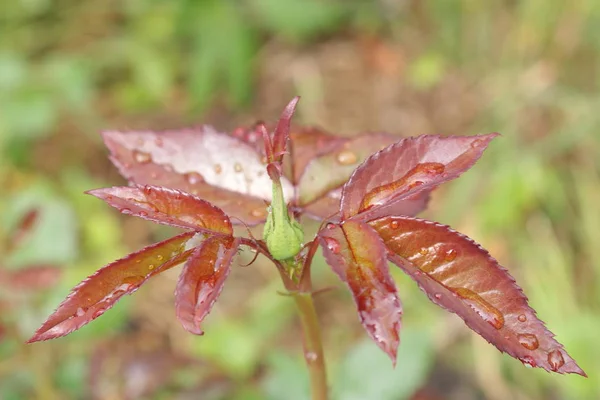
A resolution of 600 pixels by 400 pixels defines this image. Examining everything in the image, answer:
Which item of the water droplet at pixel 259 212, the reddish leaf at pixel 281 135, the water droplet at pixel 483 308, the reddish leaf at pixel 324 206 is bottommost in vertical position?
the reddish leaf at pixel 324 206

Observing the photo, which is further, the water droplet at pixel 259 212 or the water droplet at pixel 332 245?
the water droplet at pixel 259 212

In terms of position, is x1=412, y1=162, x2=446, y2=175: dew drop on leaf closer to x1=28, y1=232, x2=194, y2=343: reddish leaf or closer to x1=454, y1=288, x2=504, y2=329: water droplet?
x1=454, y1=288, x2=504, y2=329: water droplet

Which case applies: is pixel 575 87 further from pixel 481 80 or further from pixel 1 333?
pixel 1 333

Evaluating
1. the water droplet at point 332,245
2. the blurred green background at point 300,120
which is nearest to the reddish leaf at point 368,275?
the water droplet at point 332,245

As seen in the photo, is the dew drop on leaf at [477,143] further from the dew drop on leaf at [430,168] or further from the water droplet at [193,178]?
the water droplet at [193,178]

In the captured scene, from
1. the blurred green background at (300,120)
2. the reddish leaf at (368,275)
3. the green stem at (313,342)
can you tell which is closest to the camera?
the reddish leaf at (368,275)

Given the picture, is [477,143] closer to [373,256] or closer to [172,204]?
[373,256]

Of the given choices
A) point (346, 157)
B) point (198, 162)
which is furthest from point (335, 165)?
point (198, 162)
